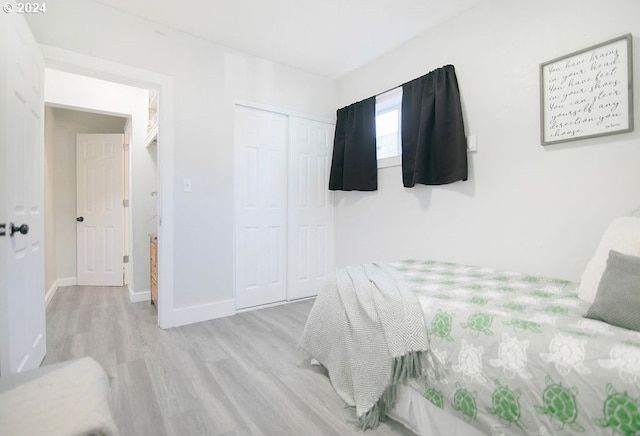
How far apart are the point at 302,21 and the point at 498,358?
8.68ft

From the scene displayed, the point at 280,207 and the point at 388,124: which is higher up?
the point at 388,124

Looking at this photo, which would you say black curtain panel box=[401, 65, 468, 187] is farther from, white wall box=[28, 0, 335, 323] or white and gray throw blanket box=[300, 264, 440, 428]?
white wall box=[28, 0, 335, 323]

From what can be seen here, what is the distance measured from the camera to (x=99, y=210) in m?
4.10

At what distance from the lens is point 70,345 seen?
221cm

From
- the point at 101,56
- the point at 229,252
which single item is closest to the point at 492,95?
the point at 229,252

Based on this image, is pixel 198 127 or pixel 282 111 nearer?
pixel 198 127

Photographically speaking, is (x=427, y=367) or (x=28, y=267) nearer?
(x=427, y=367)

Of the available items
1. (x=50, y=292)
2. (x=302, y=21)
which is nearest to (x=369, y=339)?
(x=302, y=21)

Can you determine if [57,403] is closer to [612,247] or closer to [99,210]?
[612,247]

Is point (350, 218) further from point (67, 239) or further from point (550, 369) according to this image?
point (67, 239)

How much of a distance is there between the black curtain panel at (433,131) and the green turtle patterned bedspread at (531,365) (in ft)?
3.78

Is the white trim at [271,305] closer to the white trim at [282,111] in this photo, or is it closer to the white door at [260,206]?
the white door at [260,206]

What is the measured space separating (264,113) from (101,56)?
4.46ft

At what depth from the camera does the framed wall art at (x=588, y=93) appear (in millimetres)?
1606
